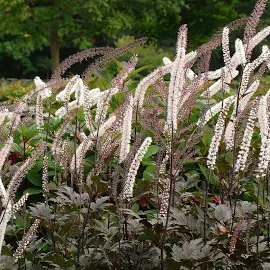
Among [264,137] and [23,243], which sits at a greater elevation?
[264,137]

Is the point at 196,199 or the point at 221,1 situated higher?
the point at 221,1

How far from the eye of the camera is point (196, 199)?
341 centimetres

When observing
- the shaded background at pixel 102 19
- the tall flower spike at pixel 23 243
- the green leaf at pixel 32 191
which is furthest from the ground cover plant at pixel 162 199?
the shaded background at pixel 102 19

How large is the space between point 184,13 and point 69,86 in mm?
25968

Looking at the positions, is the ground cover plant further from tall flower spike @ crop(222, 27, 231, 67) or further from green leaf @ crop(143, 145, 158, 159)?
green leaf @ crop(143, 145, 158, 159)

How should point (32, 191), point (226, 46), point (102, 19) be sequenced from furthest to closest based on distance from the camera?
point (102, 19)
point (32, 191)
point (226, 46)

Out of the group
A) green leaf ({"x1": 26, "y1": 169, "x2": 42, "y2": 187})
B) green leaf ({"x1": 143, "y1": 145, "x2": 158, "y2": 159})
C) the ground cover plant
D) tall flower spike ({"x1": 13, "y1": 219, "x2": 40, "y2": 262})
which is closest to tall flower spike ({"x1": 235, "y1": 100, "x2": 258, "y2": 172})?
the ground cover plant

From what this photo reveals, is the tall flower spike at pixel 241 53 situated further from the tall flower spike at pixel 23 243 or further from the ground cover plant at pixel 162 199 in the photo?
the tall flower spike at pixel 23 243

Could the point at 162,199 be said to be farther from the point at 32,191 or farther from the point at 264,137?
the point at 32,191

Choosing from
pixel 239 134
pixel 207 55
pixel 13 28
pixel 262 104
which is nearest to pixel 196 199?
pixel 239 134

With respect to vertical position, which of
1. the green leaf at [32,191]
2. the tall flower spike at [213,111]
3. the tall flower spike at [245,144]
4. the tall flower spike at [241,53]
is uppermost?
the tall flower spike at [241,53]

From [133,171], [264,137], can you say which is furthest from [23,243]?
[264,137]

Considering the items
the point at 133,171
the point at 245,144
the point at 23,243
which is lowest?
the point at 23,243

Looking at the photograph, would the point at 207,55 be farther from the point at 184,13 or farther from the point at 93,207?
the point at 184,13
